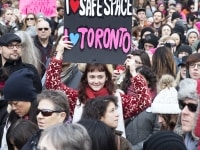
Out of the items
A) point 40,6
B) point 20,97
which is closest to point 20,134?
point 20,97

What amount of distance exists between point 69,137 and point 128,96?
261cm

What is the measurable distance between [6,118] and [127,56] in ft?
3.61

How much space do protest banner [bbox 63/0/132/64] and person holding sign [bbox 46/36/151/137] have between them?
86 mm

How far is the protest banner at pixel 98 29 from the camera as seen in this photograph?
5.70 meters

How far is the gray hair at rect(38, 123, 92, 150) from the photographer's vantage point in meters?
3.07

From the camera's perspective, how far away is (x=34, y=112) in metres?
5.22

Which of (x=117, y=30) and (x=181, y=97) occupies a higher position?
(x=117, y=30)

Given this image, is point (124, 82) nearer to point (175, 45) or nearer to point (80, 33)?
point (80, 33)

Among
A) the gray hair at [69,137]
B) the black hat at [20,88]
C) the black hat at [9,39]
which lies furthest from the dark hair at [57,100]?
the black hat at [9,39]

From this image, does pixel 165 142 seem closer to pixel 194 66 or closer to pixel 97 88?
pixel 97 88

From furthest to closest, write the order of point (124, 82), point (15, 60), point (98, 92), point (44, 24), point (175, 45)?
point (175, 45) → point (44, 24) → point (15, 60) → point (124, 82) → point (98, 92)

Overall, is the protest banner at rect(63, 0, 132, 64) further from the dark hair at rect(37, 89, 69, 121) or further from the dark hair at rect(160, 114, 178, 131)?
the dark hair at rect(37, 89, 69, 121)

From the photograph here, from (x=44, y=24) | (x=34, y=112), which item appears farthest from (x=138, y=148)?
(x=44, y=24)

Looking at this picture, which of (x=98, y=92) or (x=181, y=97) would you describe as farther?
(x=98, y=92)
